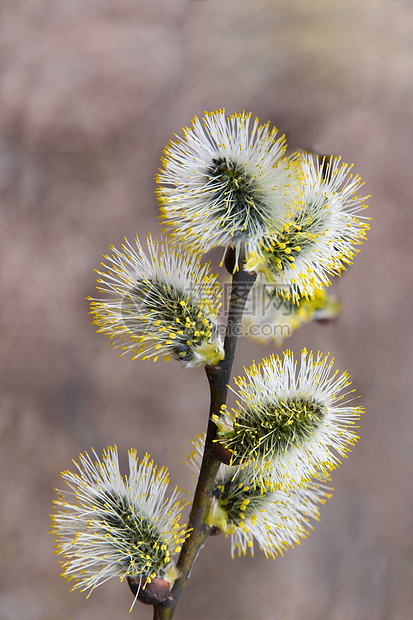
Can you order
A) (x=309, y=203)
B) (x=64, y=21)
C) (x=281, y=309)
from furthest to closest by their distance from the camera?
1. (x=64, y=21)
2. (x=281, y=309)
3. (x=309, y=203)

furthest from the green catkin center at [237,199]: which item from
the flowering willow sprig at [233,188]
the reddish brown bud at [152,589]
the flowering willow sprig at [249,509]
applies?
the reddish brown bud at [152,589]

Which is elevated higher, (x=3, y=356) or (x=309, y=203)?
(x=309, y=203)

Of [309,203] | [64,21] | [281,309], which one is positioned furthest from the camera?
[64,21]

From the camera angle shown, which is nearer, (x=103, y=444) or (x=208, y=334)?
(x=208, y=334)

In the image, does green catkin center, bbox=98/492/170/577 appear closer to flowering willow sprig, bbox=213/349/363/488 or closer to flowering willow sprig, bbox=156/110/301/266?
flowering willow sprig, bbox=213/349/363/488

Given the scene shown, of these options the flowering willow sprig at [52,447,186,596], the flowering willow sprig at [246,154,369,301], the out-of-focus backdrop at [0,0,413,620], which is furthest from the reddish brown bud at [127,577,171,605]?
the out-of-focus backdrop at [0,0,413,620]

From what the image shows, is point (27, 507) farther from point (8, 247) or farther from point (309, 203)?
point (309, 203)

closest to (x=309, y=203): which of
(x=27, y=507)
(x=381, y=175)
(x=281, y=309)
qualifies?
(x=281, y=309)
